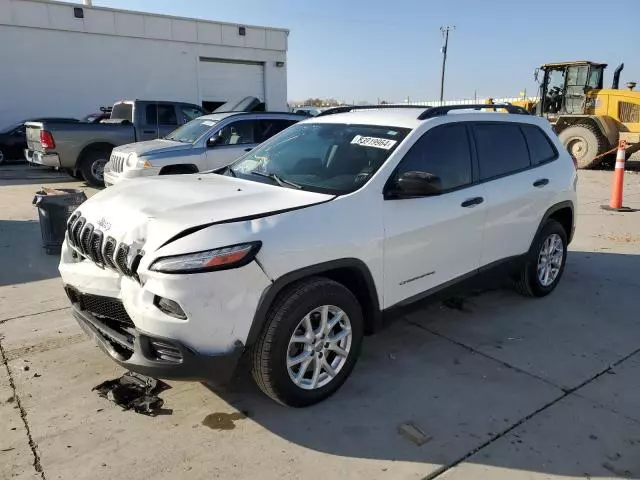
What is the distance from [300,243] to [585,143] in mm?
14720

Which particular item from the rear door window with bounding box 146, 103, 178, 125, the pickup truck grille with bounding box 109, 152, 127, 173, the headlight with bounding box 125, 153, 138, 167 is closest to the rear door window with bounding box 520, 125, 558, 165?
the headlight with bounding box 125, 153, 138, 167

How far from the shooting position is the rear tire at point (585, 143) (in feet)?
48.4

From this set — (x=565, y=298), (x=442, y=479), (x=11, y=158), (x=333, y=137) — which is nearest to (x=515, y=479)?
(x=442, y=479)

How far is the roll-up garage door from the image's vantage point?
2467 cm

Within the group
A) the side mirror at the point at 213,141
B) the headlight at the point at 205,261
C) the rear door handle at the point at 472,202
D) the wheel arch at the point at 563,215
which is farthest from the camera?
the side mirror at the point at 213,141

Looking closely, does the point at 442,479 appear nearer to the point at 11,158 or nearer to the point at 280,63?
the point at 11,158

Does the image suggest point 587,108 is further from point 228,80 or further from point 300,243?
point 228,80

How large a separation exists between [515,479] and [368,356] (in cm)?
142

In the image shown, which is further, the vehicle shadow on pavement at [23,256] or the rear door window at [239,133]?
the rear door window at [239,133]

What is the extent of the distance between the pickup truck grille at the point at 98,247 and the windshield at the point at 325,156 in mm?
1193

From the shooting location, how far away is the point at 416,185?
3271 millimetres

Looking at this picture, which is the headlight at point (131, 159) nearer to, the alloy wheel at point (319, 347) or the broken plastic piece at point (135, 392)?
the broken plastic piece at point (135, 392)

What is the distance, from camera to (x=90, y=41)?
21.2 meters

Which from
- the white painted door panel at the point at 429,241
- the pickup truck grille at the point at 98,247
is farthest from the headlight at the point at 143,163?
the white painted door panel at the point at 429,241
